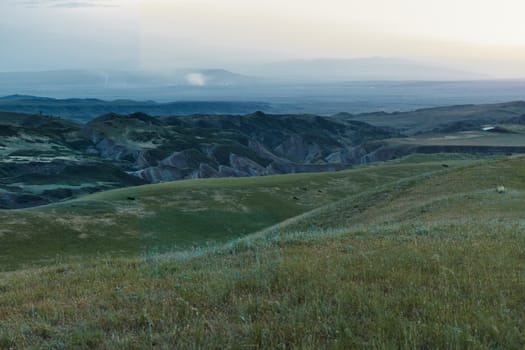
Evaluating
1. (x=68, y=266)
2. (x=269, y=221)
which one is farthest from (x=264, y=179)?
(x=68, y=266)

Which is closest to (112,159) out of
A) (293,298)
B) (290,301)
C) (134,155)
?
(134,155)

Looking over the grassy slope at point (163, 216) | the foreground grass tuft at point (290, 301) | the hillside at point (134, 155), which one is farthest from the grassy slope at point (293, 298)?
the hillside at point (134, 155)

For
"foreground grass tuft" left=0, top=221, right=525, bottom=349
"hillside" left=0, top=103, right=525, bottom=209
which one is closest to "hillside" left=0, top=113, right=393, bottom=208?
"hillside" left=0, top=103, right=525, bottom=209

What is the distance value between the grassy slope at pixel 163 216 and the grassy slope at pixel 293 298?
1743 cm

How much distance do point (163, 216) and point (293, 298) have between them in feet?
141

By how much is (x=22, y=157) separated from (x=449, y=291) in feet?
478

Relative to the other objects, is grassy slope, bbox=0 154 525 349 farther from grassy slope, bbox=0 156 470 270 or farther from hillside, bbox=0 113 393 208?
hillside, bbox=0 113 393 208

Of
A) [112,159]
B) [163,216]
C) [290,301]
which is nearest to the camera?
[290,301]

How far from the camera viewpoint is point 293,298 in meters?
8.00

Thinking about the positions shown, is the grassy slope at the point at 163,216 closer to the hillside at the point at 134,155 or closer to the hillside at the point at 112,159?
the hillside at the point at 112,159

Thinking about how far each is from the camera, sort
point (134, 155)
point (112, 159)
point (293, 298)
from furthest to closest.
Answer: point (134, 155), point (112, 159), point (293, 298)

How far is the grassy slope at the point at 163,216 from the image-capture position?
38.6 m

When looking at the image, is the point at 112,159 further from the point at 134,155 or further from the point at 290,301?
the point at 290,301

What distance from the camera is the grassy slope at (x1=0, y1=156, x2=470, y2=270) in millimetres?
38628
